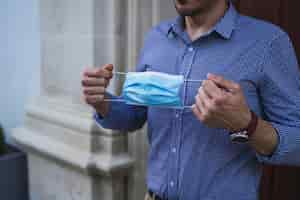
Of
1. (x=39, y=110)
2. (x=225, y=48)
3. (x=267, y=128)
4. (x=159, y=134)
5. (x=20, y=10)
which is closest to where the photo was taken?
(x=267, y=128)

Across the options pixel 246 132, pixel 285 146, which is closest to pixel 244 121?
pixel 246 132

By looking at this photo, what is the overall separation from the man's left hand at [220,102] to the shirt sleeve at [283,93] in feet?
0.56

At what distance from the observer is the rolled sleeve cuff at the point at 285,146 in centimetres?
93

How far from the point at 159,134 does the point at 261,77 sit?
0.37m

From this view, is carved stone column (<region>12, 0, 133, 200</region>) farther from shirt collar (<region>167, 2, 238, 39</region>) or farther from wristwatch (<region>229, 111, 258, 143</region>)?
wristwatch (<region>229, 111, 258, 143</region>)

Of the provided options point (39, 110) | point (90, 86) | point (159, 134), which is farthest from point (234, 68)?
point (39, 110)

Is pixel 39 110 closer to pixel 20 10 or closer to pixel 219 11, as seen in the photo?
pixel 20 10

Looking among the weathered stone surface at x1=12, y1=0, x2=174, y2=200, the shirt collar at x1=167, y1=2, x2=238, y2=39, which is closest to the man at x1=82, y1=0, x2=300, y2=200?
the shirt collar at x1=167, y1=2, x2=238, y2=39

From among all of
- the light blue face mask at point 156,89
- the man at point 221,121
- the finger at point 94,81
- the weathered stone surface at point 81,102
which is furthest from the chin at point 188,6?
A: the weathered stone surface at point 81,102

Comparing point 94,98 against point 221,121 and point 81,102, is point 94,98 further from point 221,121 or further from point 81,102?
point 81,102

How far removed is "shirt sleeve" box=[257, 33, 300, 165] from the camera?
0.95 metres

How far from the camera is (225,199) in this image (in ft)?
3.40

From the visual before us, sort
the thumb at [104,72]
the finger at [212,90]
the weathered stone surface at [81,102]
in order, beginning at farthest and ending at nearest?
the weathered stone surface at [81,102] → the thumb at [104,72] → the finger at [212,90]

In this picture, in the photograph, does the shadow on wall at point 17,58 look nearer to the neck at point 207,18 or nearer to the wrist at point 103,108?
the wrist at point 103,108
